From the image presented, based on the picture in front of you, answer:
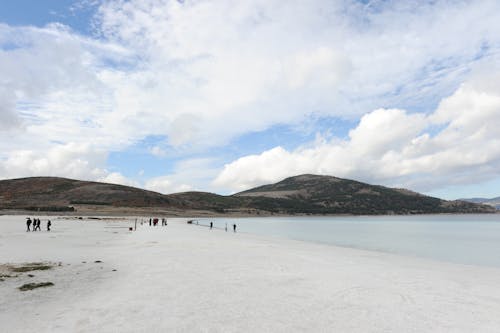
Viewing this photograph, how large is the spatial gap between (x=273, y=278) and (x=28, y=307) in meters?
10.1

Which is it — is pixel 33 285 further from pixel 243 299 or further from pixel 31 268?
pixel 243 299

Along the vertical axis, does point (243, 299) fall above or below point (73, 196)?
below

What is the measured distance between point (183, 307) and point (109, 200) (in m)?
183

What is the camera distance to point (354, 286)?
1543 cm

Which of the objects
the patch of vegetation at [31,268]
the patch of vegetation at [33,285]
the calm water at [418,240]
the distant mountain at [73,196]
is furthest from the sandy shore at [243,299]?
the distant mountain at [73,196]

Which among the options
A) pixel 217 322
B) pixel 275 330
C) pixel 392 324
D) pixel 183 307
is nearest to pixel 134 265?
pixel 183 307

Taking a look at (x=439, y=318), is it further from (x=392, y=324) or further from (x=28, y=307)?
(x=28, y=307)

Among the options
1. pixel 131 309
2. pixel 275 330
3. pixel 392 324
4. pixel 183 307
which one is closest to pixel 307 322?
pixel 275 330

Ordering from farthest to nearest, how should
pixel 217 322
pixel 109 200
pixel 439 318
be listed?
pixel 109 200 → pixel 439 318 → pixel 217 322

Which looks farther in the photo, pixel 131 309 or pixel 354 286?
pixel 354 286

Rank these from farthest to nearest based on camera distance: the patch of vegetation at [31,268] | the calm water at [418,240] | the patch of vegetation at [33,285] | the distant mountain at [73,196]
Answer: the distant mountain at [73,196], the calm water at [418,240], the patch of vegetation at [31,268], the patch of vegetation at [33,285]

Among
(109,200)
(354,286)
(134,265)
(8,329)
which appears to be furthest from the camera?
(109,200)

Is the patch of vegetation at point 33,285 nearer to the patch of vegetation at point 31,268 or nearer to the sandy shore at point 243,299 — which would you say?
the sandy shore at point 243,299

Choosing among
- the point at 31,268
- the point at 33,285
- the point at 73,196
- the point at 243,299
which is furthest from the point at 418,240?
the point at 73,196
